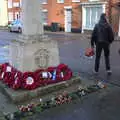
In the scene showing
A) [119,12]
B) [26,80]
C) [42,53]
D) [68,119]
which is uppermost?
[119,12]

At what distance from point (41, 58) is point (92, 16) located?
23599 mm

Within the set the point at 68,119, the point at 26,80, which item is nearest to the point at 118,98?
the point at 68,119

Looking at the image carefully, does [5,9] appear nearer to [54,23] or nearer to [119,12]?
[54,23]

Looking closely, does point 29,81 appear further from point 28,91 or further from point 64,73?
point 64,73

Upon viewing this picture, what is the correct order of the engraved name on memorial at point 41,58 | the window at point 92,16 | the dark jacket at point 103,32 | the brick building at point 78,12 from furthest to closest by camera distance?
1. the window at point 92,16
2. the brick building at point 78,12
3. the dark jacket at point 103,32
4. the engraved name on memorial at point 41,58

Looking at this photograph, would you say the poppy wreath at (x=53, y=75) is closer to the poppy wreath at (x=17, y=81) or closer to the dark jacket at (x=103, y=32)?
the poppy wreath at (x=17, y=81)

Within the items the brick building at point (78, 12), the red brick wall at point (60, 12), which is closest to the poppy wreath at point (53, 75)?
the brick building at point (78, 12)

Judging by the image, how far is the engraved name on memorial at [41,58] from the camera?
8148 mm

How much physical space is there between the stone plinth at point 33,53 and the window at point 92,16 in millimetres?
22368

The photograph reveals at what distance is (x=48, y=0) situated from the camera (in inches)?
1496

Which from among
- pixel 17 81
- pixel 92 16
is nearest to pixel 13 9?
pixel 92 16

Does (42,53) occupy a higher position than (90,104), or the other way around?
(42,53)

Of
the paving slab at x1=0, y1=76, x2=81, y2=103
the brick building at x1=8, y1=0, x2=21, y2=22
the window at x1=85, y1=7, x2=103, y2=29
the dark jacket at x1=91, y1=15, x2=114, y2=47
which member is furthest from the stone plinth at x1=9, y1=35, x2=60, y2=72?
the brick building at x1=8, y1=0, x2=21, y2=22

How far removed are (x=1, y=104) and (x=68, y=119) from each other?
180 centimetres
